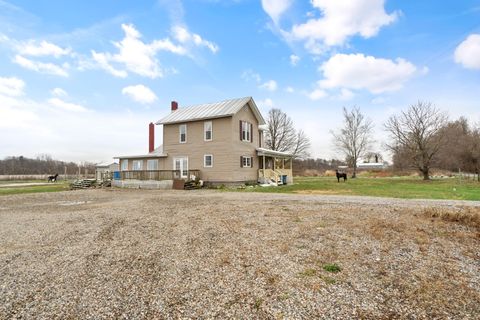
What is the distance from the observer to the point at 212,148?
2247 cm

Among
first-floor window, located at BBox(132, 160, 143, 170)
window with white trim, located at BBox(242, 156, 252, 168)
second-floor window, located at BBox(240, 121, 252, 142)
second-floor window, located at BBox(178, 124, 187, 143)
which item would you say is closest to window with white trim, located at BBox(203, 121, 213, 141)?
second-floor window, located at BBox(178, 124, 187, 143)

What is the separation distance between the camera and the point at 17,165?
300 feet

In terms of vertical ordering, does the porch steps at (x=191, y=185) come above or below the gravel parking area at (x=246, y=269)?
above

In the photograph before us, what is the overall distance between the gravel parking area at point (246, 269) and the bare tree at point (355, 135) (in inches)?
1530

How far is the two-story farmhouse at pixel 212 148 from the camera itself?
2194 centimetres

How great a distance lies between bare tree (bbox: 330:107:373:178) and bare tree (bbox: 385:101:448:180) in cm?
761

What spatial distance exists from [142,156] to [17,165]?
94082 millimetres

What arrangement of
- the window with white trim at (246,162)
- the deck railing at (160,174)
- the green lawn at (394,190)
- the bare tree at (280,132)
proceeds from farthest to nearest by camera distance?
the bare tree at (280,132) → the window with white trim at (246,162) → the deck railing at (160,174) → the green lawn at (394,190)

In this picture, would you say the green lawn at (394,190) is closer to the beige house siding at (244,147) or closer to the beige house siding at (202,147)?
the beige house siding at (244,147)

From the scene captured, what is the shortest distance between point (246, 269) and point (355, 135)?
44.7m

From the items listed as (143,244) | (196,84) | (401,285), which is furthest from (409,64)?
(143,244)

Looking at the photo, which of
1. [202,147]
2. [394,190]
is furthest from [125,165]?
[394,190]

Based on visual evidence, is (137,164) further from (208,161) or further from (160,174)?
(208,161)

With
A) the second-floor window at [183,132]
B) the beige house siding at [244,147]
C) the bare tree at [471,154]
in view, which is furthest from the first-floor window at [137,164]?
the bare tree at [471,154]
